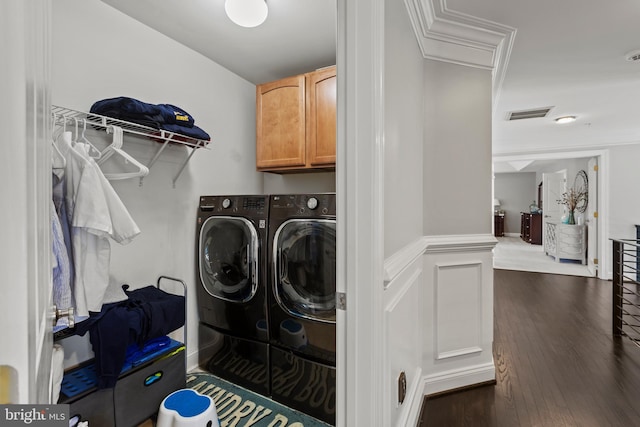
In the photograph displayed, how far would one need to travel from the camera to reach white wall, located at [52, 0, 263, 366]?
5.69ft

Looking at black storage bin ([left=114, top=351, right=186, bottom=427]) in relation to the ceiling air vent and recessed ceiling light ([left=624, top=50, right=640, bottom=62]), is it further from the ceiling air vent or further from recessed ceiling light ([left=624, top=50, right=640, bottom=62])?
the ceiling air vent

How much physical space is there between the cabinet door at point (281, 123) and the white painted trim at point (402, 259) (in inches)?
Answer: 46.4

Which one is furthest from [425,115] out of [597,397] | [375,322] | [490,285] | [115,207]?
[597,397]

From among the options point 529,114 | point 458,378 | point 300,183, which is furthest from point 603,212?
point 300,183

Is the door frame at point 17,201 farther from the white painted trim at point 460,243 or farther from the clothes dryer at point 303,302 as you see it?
the white painted trim at point 460,243

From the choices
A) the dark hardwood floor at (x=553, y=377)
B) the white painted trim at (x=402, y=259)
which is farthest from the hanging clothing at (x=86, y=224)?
the dark hardwood floor at (x=553, y=377)

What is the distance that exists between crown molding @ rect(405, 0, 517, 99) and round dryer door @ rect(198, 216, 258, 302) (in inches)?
61.8

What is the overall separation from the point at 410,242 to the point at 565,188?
25.1ft

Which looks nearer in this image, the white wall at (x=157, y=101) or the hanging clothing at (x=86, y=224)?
the hanging clothing at (x=86, y=224)

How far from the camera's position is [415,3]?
1545 millimetres

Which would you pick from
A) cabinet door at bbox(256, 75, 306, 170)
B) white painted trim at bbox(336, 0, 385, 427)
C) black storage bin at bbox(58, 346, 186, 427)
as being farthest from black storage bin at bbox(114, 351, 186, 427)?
cabinet door at bbox(256, 75, 306, 170)

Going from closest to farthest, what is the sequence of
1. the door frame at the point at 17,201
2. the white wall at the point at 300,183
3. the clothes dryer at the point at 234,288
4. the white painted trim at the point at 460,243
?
the door frame at the point at 17,201 < the white painted trim at the point at 460,243 < the clothes dryer at the point at 234,288 < the white wall at the point at 300,183

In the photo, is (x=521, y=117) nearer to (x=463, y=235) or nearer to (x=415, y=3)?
(x=463, y=235)

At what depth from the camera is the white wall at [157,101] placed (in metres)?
1.73
